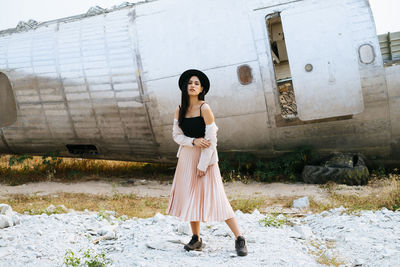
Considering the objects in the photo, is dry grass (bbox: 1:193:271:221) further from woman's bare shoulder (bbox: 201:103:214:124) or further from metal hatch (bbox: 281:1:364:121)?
woman's bare shoulder (bbox: 201:103:214:124)

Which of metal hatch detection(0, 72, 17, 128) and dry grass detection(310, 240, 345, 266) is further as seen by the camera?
metal hatch detection(0, 72, 17, 128)

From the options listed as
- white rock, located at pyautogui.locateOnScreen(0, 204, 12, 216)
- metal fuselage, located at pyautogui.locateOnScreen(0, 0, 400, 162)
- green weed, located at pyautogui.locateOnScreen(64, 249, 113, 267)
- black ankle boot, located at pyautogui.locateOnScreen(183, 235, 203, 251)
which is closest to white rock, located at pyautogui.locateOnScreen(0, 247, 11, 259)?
green weed, located at pyautogui.locateOnScreen(64, 249, 113, 267)

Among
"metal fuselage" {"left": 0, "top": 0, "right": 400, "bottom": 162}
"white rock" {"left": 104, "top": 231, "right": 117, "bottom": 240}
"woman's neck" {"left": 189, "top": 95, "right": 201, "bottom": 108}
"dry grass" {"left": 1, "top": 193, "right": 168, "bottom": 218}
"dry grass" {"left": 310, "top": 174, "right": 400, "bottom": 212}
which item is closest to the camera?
"woman's neck" {"left": 189, "top": 95, "right": 201, "bottom": 108}

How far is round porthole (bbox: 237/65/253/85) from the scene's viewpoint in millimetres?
8555

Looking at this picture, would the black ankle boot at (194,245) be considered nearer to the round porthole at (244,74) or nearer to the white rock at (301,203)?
the white rock at (301,203)

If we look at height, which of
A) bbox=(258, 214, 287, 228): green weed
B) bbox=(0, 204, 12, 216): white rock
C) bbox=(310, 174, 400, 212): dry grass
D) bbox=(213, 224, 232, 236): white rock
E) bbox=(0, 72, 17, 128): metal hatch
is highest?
bbox=(0, 72, 17, 128): metal hatch

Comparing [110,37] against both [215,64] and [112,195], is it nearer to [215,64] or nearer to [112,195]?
[215,64]

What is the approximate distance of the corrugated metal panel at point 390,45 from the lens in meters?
8.80

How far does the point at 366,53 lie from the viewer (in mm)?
8180

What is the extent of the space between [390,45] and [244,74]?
3108mm

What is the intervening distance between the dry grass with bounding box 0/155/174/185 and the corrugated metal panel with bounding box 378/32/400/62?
5.54 metres

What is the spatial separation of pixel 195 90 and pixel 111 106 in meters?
4.62

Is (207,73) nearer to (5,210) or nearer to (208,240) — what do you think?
(208,240)

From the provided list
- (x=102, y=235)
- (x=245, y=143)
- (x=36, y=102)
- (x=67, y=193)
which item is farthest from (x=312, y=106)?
(x=36, y=102)
